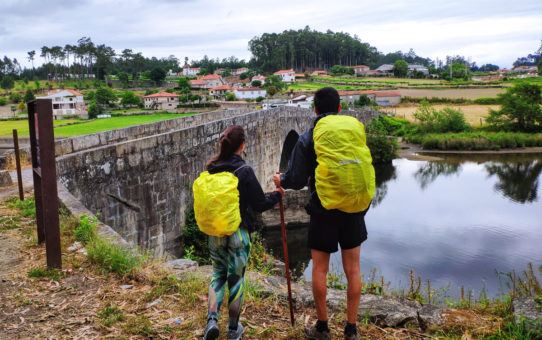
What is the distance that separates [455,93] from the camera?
6512 cm

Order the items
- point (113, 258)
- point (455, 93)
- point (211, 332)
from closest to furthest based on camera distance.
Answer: point (211, 332) < point (113, 258) < point (455, 93)

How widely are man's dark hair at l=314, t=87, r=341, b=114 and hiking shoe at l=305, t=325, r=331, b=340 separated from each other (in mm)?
1529

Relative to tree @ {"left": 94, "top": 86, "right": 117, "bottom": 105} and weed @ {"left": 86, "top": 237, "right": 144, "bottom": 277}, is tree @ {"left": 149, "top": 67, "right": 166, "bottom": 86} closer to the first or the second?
tree @ {"left": 94, "top": 86, "right": 117, "bottom": 105}

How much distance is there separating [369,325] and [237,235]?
1.28m

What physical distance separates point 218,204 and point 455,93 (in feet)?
226


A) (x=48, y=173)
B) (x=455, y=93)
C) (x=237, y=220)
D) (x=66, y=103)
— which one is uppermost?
(x=66, y=103)

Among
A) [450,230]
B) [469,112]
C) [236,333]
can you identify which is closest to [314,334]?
[236,333]

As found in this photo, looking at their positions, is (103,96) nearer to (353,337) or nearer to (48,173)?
(48,173)

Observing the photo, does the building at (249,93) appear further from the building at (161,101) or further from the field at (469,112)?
the field at (469,112)

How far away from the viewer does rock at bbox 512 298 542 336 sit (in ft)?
9.52

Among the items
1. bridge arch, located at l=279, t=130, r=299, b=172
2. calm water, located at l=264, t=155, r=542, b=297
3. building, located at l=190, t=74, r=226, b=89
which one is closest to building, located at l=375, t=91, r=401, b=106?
calm water, located at l=264, t=155, r=542, b=297

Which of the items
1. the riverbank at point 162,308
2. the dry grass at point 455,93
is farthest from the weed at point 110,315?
the dry grass at point 455,93

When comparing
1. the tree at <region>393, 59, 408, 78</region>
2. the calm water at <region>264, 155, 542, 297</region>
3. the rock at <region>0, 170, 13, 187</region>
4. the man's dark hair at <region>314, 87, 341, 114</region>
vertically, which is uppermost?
the tree at <region>393, 59, 408, 78</region>

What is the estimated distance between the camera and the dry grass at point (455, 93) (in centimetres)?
6119
